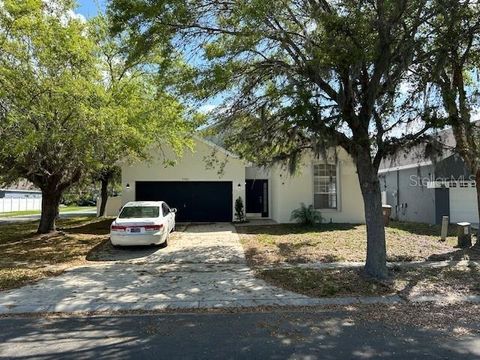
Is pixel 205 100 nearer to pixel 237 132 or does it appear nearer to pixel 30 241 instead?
pixel 237 132

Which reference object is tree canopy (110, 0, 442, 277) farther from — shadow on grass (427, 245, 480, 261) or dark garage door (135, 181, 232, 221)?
dark garage door (135, 181, 232, 221)

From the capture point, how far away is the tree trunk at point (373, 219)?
988cm

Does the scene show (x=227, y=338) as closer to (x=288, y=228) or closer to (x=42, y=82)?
(x=42, y=82)

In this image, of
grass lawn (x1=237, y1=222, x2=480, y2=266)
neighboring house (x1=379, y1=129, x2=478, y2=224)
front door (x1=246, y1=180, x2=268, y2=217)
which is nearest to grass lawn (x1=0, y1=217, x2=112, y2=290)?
grass lawn (x1=237, y1=222, x2=480, y2=266)

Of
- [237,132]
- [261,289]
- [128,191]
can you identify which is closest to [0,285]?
[261,289]

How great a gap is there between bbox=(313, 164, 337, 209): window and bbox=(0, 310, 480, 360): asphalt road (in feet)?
48.5

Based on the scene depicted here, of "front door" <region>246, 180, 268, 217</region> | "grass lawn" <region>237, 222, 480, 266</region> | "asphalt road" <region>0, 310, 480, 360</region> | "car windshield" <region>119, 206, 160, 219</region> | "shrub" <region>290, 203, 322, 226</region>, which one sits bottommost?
"asphalt road" <region>0, 310, 480, 360</region>

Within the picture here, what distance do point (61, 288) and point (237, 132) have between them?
5.67 meters

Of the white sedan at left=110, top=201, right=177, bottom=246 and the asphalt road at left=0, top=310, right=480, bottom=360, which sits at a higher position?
the white sedan at left=110, top=201, right=177, bottom=246

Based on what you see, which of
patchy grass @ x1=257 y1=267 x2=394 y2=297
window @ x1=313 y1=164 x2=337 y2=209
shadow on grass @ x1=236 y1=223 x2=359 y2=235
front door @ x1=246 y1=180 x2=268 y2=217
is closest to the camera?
patchy grass @ x1=257 y1=267 x2=394 y2=297

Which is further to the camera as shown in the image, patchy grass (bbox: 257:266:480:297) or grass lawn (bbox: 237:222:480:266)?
grass lawn (bbox: 237:222:480:266)

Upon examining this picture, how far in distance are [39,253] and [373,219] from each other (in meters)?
9.74

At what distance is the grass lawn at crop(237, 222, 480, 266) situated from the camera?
12.5 metres

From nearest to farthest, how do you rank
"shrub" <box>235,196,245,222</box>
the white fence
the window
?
the window
"shrub" <box>235,196,245,222</box>
the white fence
